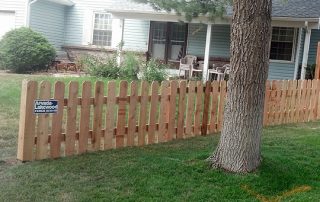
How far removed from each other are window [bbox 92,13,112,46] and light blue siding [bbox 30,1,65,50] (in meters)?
1.79

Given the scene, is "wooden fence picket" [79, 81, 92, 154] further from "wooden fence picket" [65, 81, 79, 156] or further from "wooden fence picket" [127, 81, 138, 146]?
"wooden fence picket" [127, 81, 138, 146]

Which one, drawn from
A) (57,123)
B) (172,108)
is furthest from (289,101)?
(57,123)

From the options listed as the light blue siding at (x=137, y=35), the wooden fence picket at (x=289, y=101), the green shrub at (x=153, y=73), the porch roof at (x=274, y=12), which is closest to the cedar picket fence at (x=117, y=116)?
the wooden fence picket at (x=289, y=101)

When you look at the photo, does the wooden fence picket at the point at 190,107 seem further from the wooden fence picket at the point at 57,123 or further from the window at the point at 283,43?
the window at the point at 283,43

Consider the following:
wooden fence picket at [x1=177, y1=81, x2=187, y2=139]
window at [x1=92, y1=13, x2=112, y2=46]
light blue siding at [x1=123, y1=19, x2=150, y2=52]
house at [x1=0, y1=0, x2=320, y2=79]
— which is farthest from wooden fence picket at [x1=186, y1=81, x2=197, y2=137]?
window at [x1=92, y1=13, x2=112, y2=46]

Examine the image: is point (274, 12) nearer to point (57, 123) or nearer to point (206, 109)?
point (206, 109)

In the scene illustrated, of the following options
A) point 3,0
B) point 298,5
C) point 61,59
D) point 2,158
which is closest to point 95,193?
point 2,158

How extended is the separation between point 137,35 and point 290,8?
7.25 m

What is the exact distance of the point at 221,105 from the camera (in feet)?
29.4

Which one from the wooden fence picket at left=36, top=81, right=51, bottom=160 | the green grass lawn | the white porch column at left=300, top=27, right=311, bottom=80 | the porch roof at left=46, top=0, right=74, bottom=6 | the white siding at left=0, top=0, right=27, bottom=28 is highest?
the porch roof at left=46, top=0, right=74, bottom=6

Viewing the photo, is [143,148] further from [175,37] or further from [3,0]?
[3,0]

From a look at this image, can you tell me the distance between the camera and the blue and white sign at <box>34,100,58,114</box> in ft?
19.7

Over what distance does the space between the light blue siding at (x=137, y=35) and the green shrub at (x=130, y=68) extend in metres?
4.74

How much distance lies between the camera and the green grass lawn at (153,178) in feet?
16.5
